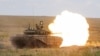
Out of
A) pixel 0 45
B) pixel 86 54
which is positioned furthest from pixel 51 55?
pixel 0 45

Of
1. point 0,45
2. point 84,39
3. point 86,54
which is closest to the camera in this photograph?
point 86,54

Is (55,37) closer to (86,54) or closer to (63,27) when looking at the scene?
(63,27)

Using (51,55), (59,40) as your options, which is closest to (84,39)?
(59,40)

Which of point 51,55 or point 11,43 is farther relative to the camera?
point 11,43

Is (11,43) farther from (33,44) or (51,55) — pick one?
(51,55)

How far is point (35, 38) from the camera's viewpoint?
A: 34.5 meters

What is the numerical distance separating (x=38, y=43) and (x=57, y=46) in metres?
1.67

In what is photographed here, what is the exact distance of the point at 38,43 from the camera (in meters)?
34.6

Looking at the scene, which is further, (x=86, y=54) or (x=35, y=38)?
(x=35, y=38)

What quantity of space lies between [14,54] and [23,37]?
10.4m

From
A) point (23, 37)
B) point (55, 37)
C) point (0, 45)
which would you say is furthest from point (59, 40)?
point (0, 45)

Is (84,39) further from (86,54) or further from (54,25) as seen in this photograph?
(86,54)

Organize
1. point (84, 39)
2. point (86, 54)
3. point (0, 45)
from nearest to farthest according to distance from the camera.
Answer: point (86, 54) → point (0, 45) → point (84, 39)

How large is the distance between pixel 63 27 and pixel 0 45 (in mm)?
6314
